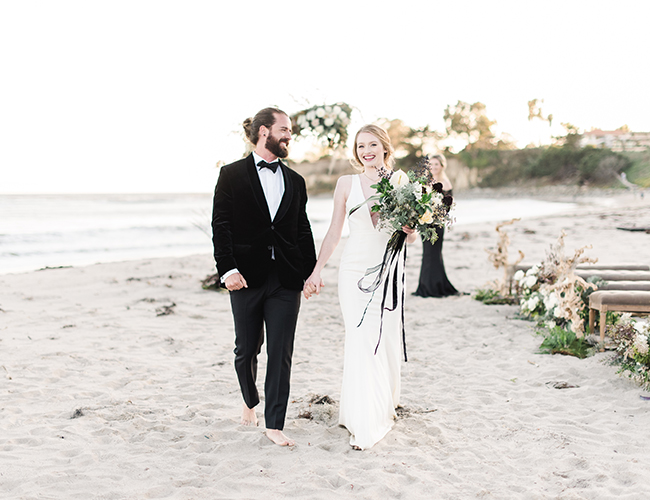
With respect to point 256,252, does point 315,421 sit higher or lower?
lower

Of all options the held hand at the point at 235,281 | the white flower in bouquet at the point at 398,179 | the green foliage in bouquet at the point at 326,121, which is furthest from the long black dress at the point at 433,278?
the held hand at the point at 235,281

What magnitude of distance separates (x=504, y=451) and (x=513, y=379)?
1.51 meters

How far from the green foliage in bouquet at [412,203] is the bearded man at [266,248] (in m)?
0.57

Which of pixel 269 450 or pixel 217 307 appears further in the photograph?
pixel 217 307

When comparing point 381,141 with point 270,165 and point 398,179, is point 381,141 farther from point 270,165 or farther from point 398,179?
point 270,165

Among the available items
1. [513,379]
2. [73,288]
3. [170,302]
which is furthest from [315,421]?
[73,288]

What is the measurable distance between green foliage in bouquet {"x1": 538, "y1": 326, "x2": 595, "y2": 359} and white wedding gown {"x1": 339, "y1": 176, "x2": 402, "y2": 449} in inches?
100

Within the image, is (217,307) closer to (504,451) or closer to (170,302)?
(170,302)

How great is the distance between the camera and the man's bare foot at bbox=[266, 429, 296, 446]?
134 inches

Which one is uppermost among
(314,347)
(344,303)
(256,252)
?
(256,252)

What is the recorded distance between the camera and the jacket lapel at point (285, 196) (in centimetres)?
330

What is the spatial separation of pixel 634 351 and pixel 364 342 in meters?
2.49

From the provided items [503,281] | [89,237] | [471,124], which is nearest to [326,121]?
[503,281]

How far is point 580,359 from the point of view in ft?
16.7
